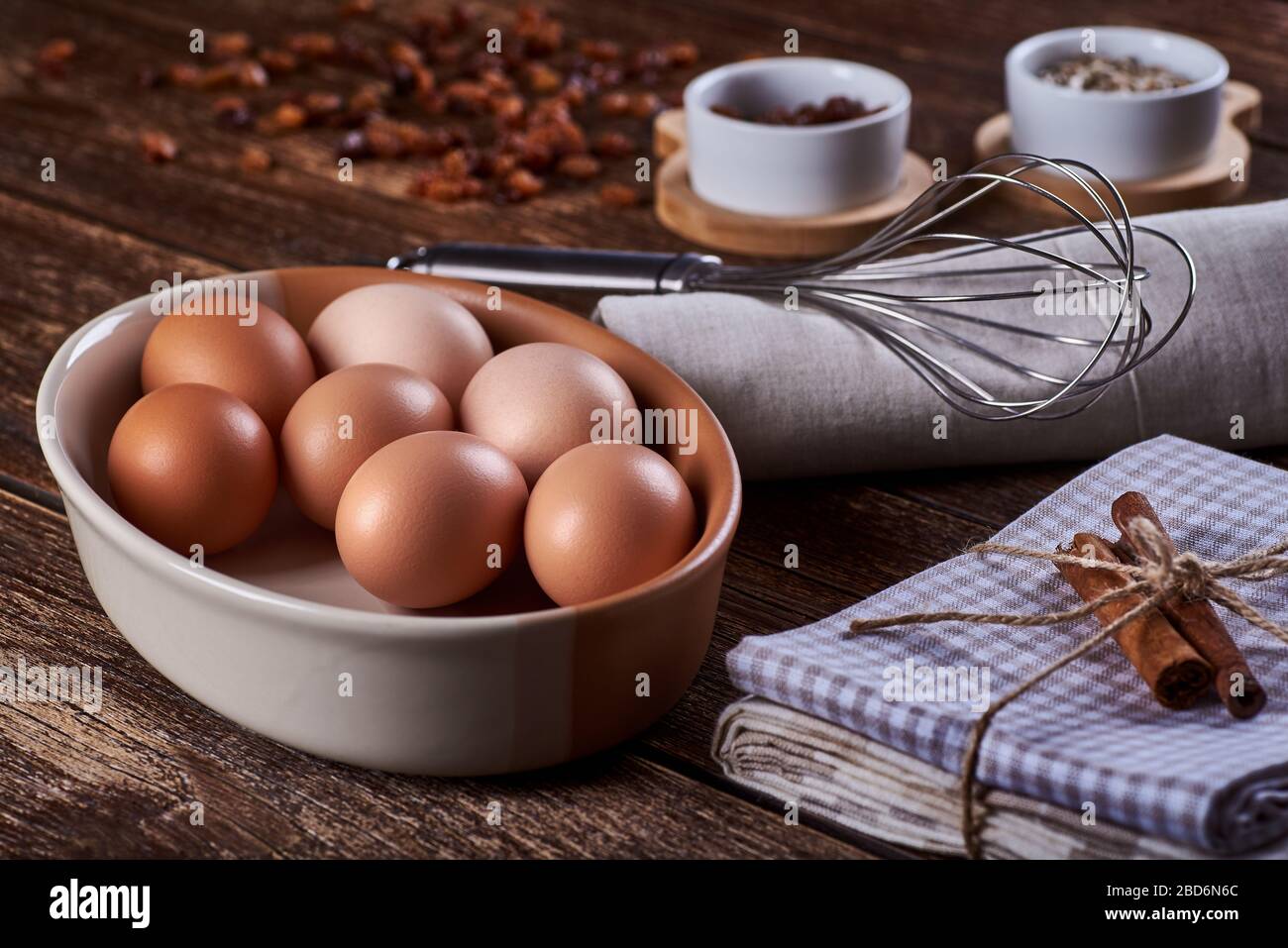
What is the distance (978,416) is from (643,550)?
8.7 inches

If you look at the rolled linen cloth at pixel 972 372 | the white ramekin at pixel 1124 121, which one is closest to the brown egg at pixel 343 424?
the rolled linen cloth at pixel 972 372

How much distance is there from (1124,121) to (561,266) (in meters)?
0.39

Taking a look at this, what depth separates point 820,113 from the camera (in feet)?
3.22

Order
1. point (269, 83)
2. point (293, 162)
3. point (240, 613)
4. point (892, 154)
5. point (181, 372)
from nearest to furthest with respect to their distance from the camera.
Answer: point (240, 613) → point (181, 372) → point (892, 154) → point (293, 162) → point (269, 83)

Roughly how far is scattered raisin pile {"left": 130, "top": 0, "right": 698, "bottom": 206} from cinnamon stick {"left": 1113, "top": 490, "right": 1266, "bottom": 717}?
57 cm

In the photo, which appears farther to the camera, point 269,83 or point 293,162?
point 269,83

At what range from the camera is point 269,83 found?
48.0 inches

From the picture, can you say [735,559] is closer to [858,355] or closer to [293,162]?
[858,355]

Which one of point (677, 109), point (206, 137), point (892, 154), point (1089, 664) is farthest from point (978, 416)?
point (206, 137)

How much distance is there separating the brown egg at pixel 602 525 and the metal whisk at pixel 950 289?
20 cm

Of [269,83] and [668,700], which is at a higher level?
[269,83]

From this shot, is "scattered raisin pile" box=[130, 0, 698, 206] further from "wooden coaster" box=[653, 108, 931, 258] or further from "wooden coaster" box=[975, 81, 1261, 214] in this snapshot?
"wooden coaster" box=[975, 81, 1261, 214]

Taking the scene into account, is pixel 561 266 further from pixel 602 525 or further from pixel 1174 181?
pixel 1174 181

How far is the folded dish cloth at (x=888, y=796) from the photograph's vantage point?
471 millimetres
